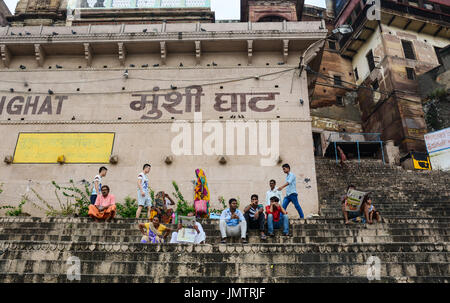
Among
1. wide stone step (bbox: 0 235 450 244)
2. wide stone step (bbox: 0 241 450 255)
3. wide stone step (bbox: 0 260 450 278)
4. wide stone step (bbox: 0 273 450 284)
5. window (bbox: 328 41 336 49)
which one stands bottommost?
wide stone step (bbox: 0 273 450 284)

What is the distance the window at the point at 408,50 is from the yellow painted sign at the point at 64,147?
23448 mm

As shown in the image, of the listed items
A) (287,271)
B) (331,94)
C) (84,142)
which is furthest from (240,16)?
(287,271)

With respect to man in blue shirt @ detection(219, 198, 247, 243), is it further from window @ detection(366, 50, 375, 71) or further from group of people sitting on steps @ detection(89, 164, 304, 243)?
window @ detection(366, 50, 375, 71)

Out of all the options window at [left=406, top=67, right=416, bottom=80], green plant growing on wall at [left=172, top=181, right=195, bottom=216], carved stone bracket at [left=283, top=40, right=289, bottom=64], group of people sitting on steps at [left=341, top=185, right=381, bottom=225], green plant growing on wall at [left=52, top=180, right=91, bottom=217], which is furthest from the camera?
window at [left=406, top=67, right=416, bottom=80]

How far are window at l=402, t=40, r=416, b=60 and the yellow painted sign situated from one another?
23.4 m

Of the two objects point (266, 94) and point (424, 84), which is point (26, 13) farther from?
point (424, 84)

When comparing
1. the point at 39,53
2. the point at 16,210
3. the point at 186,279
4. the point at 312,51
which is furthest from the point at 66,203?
the point at 312,51

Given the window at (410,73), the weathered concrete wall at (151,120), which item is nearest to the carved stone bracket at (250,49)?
the weathered concrete wall at (151,120)

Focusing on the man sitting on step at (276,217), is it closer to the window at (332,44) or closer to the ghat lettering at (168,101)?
the ghat lettering at (168,101)

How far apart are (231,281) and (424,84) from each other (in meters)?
25.6

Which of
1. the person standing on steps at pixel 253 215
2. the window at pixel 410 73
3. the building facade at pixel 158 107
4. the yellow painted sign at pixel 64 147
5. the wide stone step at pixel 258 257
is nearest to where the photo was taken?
the wide stone step at pixel 258 257

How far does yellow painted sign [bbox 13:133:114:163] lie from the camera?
41.3 feet

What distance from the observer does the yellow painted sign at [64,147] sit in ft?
41.3

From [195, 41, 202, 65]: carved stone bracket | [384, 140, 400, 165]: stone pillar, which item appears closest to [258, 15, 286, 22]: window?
[384, 140, 400, 165]: stone pillar
